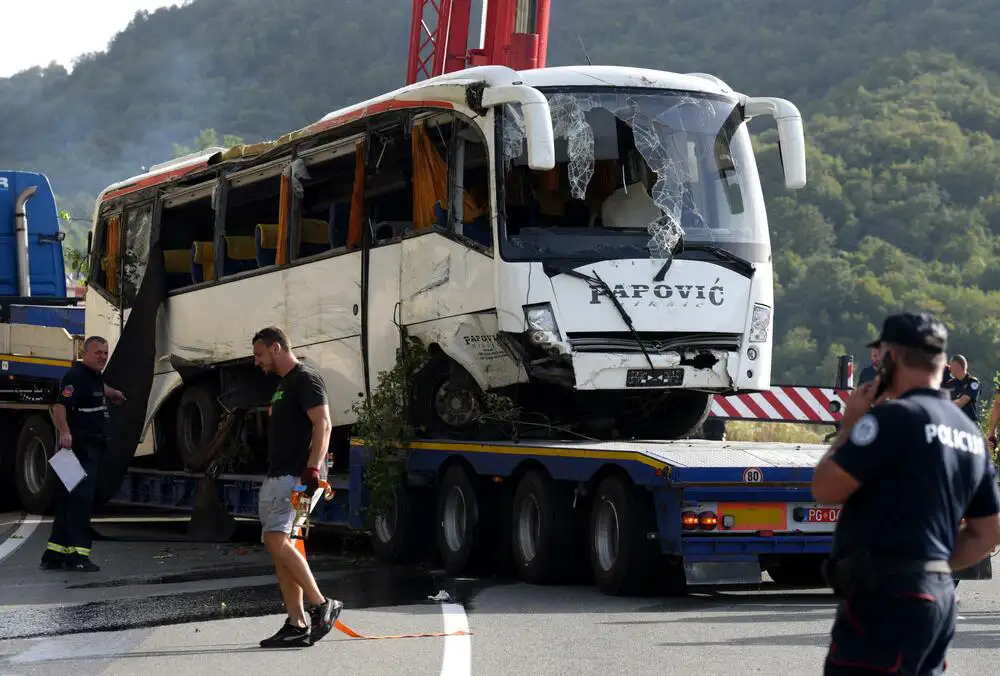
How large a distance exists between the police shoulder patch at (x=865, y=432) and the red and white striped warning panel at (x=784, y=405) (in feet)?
43.4

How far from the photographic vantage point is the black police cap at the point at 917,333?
5047 mm

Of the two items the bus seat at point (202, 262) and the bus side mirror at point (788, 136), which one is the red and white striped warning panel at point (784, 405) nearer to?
the bus side mirror at point (788, 136)

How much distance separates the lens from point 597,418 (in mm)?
13562

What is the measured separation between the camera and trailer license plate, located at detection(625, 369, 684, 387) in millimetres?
12539

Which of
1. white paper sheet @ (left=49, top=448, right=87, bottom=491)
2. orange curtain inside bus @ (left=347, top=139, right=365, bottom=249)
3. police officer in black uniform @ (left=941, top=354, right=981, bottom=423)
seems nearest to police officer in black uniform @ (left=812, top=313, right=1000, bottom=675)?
white paper sheet @ (left=49, top=448, right=87, bottom=491)

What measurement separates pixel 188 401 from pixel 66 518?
3.97m

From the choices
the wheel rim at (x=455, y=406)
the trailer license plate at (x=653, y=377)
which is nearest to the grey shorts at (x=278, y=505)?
the trailer license plate at (x=653, y=377)

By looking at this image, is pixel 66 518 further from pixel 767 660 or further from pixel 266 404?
pixel 767 660

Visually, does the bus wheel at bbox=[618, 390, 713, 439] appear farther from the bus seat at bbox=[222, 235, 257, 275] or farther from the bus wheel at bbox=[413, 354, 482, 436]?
the bus seat at bbox=[222, 235, 257, 275]

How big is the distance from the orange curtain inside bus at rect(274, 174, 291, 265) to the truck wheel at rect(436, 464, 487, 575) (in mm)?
3120

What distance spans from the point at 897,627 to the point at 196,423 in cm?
1322

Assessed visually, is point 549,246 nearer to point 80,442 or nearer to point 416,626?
point 416,626

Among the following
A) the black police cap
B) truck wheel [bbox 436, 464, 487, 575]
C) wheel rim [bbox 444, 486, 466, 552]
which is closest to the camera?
the black police cap

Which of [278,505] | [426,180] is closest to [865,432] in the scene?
[278,505]
